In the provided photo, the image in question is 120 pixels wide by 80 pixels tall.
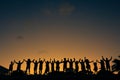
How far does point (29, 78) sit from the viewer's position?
26.3 m

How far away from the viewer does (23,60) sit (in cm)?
2928

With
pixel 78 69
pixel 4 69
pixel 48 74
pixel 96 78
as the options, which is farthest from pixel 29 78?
pixel 4 69

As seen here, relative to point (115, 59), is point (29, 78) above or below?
below

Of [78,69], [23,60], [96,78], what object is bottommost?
[96,78]

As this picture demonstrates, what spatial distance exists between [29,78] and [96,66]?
12793 mm

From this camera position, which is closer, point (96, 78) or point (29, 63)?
point (96, 78)

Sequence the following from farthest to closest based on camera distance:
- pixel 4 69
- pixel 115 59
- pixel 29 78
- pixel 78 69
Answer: pixel 4 69 → pixel 78 69 → pixel 29 78 → pixel 115 59

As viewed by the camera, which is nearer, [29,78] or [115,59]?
[115,59]

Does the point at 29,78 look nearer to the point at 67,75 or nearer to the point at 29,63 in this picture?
the point at 29,63

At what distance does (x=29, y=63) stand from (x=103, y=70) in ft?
45.9

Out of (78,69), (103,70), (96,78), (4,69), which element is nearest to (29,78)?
(78,69)

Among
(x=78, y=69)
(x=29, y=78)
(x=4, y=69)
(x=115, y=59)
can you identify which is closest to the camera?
(x=115, y=59)

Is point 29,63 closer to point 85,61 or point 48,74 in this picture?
point 48,74

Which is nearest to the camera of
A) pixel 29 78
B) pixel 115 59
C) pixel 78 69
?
pixel 115 59
